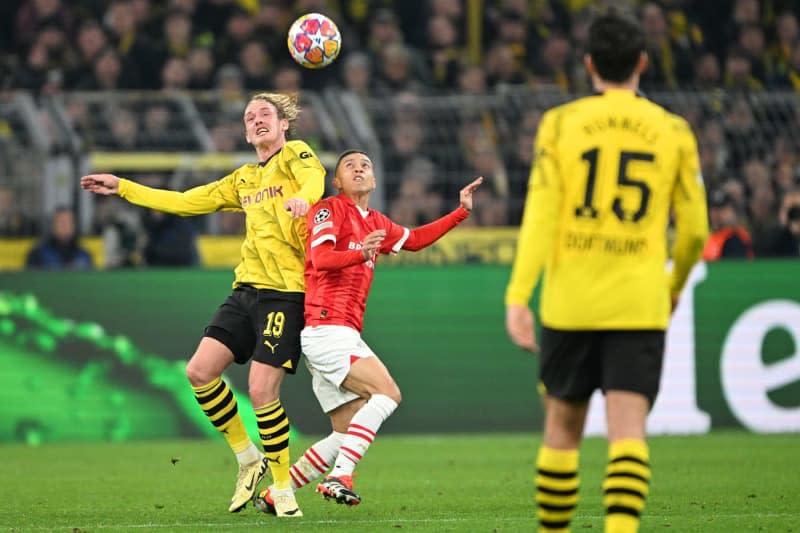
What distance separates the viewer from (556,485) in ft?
18.8

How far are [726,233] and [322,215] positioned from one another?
7.54 m

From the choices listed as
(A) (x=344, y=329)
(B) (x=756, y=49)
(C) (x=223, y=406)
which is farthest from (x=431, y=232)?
(B) (x=756, y=49)

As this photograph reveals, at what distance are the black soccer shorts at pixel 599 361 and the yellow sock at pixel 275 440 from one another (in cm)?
278

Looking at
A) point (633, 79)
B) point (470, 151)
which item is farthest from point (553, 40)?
point (633, 79)

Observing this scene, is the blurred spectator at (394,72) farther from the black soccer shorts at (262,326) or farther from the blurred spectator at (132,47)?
the black soccer shorts at (262,326)

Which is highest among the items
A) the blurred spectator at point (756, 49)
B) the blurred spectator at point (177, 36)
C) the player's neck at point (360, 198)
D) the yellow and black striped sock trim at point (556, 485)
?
the blurred spectator at point (756, 49)

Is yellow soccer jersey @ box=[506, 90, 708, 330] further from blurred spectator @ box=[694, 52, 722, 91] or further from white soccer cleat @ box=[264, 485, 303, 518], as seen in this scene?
blurred spectator @ box=[694, 52, 722, 91]

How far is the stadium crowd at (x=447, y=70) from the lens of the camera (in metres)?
14.6

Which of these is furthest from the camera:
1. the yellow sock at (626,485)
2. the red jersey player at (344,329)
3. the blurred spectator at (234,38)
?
the blurred spectator at (234,38)

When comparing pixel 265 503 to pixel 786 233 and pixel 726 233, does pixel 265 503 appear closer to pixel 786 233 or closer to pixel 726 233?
pixel 726 233

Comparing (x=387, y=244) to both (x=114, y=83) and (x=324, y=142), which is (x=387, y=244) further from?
(x=114, y=83)

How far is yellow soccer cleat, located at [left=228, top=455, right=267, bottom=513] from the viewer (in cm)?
845

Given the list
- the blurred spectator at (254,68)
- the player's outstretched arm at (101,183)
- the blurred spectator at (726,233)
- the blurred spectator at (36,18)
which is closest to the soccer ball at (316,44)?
the player's outstretched arm at (101,183)

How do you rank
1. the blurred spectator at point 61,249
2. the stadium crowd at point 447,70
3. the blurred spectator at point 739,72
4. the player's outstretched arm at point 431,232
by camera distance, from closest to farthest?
the player's outstretched arm at point 431,232, the blurred spectator at point 61,249, the stadium crowd at point 447,70, the blurred spectator at point 739,72
